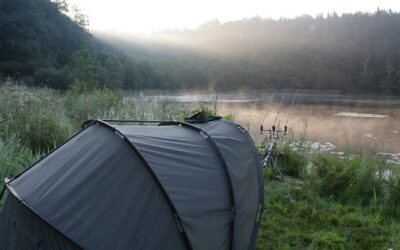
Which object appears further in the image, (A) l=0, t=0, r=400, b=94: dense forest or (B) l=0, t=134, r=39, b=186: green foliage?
Result: (A) l=0, t=0, r=400, b=94: dense forest

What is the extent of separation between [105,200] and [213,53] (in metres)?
71.6

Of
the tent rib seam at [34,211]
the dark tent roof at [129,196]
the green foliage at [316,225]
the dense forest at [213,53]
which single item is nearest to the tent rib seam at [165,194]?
the dark tent roof at [129,196]

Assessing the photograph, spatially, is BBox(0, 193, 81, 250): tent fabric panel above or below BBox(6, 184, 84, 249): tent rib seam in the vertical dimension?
below

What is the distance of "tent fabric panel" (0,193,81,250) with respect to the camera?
7.03ft

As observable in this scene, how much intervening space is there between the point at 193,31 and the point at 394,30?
162 feet

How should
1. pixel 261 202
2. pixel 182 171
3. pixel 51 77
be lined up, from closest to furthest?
pixel 182 171, pixel 261 202, pixel 51 77

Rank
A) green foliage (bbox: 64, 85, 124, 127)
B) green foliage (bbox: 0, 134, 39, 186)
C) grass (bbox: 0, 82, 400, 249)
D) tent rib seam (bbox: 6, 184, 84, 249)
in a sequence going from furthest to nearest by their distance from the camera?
green foliage (bbox: 64, 85, 124, 127) < green foliage (bbox: 0, 134, 39, 186) < grass (bbox: 0, 82, 400, 249) < tent rib seam (bbox: 6, 184, 84, 249)

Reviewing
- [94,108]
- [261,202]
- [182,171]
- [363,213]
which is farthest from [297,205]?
[94,108]

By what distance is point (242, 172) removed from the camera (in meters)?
3.15

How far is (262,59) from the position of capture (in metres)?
60.8

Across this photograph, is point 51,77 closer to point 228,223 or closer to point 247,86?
point 228,223

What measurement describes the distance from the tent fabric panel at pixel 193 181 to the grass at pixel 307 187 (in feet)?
4.38

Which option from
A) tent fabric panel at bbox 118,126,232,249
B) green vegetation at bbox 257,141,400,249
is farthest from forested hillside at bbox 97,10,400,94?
tent fabric panel at bbox 118,126,232,249

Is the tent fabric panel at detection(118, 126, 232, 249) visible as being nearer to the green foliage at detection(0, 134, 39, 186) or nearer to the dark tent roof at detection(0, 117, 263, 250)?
the dark tent roof at detection(0, 117, 263, 250)
